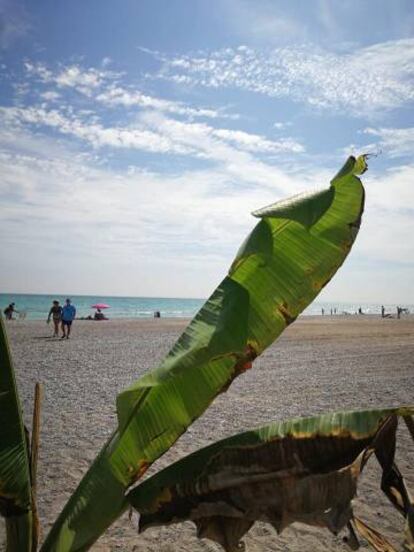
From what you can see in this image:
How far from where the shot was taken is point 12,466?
6.02 ft

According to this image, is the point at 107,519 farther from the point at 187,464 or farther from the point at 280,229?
the point at 280,229

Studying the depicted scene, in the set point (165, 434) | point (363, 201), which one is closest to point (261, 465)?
point (165, 434)

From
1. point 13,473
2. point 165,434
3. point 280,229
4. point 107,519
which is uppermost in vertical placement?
point 280,229

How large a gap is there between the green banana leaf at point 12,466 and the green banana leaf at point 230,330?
0.38 feet

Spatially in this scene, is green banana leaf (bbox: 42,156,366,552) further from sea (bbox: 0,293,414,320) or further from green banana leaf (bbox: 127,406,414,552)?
sea (bbox: 0,293,414,320)

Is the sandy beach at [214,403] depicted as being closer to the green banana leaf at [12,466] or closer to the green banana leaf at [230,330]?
the green banana leaf at [12,466]

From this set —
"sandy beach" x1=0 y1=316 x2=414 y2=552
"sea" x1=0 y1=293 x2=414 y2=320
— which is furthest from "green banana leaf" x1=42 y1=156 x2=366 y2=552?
"sea" x1=0 y1=293 x2=414 y2=320

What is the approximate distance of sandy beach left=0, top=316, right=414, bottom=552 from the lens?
4.77 m

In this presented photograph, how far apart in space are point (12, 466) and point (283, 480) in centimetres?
98

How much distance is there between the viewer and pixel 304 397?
11.7m

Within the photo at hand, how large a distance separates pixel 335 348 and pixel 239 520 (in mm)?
22839

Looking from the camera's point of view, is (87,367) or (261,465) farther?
(87,367)

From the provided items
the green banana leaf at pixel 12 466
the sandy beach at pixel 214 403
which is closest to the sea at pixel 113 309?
the sandy beach at pixel 214 403

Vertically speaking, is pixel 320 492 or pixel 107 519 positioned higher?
pixel 320 492
